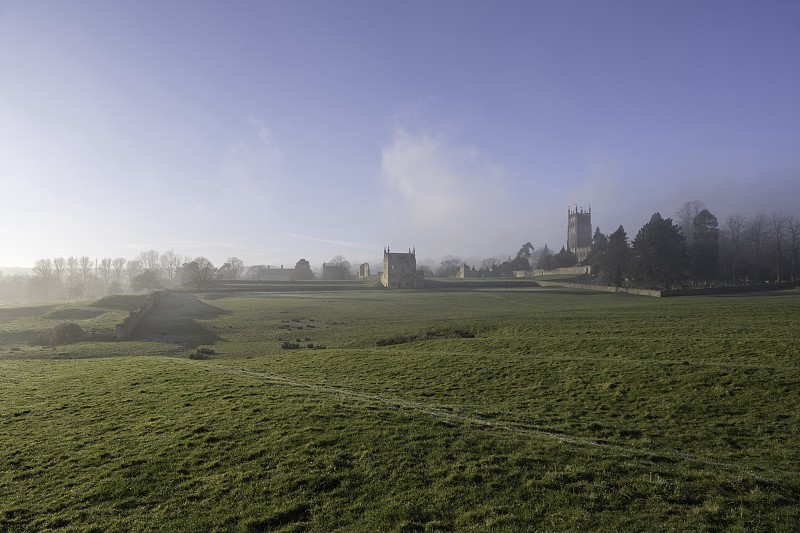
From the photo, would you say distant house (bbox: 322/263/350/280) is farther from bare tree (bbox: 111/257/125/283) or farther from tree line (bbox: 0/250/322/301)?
bare tree (bbox: 111/257/125/283)

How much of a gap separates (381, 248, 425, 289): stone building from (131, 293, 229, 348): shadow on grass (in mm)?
54975

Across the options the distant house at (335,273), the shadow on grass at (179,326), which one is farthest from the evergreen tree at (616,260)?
the distant house at (335,273)

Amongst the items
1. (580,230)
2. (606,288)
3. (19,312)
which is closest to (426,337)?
(19,312)

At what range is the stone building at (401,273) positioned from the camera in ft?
350

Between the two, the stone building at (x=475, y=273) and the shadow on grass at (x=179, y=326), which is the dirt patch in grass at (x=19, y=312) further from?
the stone building at (x=475, y=273)

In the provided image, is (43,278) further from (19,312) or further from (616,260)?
(616,260)

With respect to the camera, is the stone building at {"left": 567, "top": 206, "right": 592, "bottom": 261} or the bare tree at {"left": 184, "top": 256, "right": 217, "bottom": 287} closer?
the bare tree at {"left": 184, "top": 256, "right": 217, "bottom": 287}

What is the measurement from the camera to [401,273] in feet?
356

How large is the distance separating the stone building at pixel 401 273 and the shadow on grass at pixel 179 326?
55.0 metres

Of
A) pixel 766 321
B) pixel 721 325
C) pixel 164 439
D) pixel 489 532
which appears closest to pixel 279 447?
pixel 164 439

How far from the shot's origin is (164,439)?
456 inches

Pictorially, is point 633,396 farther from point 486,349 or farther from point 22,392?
point 22,392

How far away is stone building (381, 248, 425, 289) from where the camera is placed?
106688mm

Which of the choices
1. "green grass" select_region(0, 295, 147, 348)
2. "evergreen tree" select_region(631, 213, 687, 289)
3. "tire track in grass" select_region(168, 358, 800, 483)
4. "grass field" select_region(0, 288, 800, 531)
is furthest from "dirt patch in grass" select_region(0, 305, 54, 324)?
"evergreen tree" select_region(631, 213, 687, 289)
